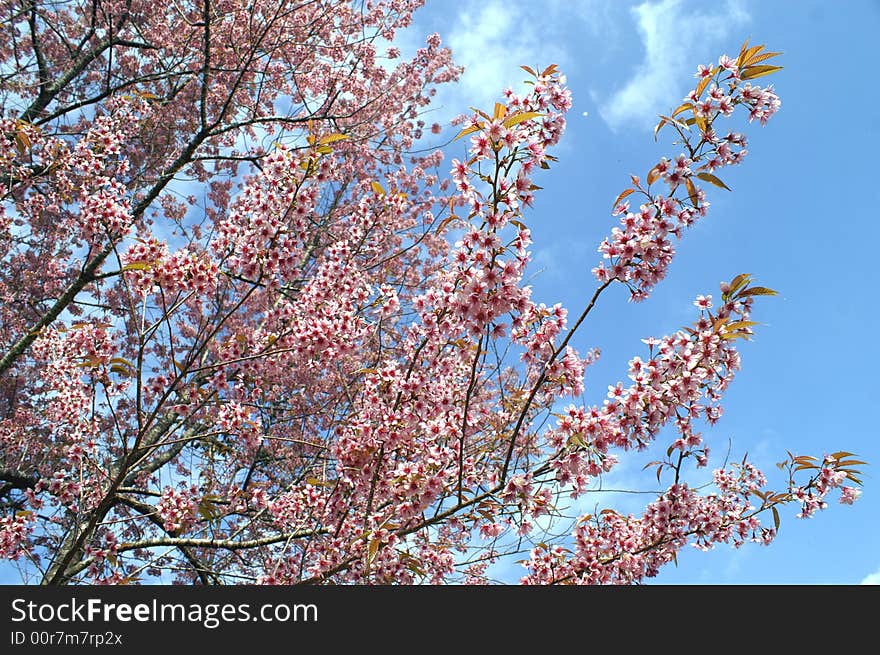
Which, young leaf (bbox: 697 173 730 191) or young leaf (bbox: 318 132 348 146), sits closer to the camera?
young leaf (bbox: 697 173 730 191)

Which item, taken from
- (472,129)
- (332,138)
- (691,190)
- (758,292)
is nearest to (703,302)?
(758,292)

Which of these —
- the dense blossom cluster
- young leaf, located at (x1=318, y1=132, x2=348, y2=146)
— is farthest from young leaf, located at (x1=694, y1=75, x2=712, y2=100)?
young leaf, located at (x1=318, y1=132, x2=348, y2=146)

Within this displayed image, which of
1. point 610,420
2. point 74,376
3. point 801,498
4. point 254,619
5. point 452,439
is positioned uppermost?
point 74,376

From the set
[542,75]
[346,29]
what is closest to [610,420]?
[542,75]

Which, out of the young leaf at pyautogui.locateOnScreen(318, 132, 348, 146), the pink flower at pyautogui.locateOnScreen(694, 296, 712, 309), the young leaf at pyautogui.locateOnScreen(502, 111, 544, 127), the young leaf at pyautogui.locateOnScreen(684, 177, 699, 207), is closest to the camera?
the young leaf at pyautogui.locateOnScreen(502, 111, 544, 127)

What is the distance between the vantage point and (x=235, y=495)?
14.1 ft

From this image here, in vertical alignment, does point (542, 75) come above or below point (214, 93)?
below

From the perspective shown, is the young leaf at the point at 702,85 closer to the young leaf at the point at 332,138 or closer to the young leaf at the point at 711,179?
the young leaf at the point at 711,179

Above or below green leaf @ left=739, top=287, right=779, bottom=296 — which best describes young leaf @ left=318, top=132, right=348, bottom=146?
above

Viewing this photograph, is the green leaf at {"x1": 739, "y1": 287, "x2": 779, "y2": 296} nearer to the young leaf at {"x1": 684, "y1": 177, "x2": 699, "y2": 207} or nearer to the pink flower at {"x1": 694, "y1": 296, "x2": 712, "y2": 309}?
the pink flower at {"x1": 694, "y1": 296, "x2": 712, "y2": 309}

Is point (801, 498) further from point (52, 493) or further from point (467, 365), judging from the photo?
point (52, 493)

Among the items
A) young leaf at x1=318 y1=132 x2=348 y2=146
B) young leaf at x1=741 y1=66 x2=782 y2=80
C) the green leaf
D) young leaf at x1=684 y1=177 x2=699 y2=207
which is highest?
young leaf at x1=318 y1=132 x2=348 y2=146

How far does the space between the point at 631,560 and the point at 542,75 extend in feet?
8.89

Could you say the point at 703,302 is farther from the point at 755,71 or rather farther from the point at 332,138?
the point at 332,138
